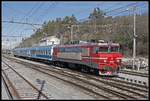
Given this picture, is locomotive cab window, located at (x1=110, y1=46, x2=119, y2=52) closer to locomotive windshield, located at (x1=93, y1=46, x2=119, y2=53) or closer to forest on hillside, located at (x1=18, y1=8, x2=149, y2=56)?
locomotive windshield, located at (x1=93, y1=46, x2=119, y2=53)

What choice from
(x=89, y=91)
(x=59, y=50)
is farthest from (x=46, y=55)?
(x=89, y=91)

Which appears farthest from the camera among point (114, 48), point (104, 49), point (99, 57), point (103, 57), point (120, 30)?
point (120, 30)

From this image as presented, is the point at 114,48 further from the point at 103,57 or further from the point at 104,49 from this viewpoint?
the point at 103,57

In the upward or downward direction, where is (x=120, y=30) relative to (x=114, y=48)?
upward

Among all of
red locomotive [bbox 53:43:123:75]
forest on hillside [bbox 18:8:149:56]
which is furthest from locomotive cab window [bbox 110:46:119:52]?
Answer: forest on hillside [bbox 18:8:149:56]

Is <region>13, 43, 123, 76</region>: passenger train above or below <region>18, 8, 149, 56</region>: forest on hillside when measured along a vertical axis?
below

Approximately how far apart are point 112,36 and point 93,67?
42.7 metres

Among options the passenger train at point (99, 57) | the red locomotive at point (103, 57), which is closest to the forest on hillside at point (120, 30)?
the passenger train at point (99, 57)

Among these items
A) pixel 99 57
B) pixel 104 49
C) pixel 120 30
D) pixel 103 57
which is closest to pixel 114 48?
pixel 104 49

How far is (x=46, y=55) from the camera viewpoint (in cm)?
5278

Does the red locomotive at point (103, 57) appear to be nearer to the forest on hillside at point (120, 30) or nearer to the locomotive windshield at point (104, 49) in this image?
the locomotive windshield at point (104, 49)

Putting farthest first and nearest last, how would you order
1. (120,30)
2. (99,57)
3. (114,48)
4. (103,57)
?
(120,30), (114,48), (103,57), (99,57)

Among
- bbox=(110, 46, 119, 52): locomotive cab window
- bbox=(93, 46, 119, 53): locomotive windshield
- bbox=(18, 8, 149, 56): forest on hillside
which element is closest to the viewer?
bbox=(93, 46, 119, 53): locomotive windshield

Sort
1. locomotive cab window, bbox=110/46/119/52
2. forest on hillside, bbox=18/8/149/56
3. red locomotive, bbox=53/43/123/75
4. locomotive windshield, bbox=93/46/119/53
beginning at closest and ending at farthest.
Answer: red locomotive, bbox=53/43/123/75
locomotive windshield, bbox=93/46/119/53
locomotive cab window, bbox=110/46/119/52
forest on hillside, bbox=18/8/149/56
